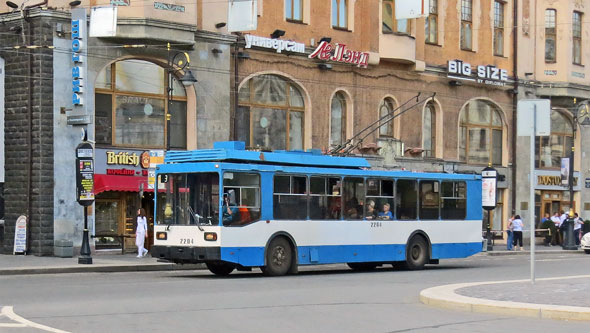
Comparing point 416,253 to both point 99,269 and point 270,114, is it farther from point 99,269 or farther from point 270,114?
point 270,114

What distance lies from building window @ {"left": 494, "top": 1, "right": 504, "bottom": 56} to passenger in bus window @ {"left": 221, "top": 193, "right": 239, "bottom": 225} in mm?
27881

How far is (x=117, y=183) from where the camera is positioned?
113ft

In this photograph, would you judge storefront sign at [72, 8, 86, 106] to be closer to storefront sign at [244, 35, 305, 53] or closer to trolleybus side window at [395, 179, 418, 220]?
storefront sign at [244, 35, 305, 53]

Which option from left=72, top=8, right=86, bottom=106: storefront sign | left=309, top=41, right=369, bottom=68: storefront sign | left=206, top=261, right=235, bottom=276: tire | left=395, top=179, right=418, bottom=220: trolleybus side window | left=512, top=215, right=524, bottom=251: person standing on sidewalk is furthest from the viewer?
left=512, top=215, right=524, bottom=251: person standing on sidewalk

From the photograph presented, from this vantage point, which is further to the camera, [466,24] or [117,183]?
[466,24]

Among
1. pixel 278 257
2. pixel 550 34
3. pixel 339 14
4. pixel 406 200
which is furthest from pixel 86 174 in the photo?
pixel 550 34

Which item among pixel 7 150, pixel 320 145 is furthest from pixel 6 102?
pixel 320 145

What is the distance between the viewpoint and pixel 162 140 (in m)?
36.2

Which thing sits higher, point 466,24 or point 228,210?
point 466,24

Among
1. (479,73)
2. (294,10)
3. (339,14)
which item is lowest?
(479,73)

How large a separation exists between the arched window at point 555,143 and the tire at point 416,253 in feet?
76.6

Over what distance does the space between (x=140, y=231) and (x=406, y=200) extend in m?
8.86

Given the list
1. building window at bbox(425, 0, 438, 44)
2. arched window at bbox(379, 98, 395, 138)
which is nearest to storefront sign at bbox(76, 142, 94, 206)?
arched window at bbox(379, 98, 395, 138)

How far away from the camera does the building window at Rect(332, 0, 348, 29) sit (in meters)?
41.8
